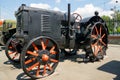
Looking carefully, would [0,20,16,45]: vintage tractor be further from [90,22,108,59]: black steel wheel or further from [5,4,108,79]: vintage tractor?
[90,22,108,59]: black steel wheel

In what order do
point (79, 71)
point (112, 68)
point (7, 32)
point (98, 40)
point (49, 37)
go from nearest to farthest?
point (49, 37), point (79, 71), point (112, 68), point (98, 40), point (7, 32)

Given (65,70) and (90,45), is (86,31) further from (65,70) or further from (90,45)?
(65,70)

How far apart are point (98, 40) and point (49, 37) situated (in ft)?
9.40

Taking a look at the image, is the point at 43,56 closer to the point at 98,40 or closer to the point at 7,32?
the point at 98,40

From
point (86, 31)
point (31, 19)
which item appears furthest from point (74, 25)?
point (31, 19)

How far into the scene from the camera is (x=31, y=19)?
231 inches

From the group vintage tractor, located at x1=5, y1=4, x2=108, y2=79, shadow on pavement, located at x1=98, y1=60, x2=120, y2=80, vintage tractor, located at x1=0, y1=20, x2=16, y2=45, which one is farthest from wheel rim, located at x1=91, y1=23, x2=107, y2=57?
vintage tractor, located at x1=0, y1=20, x2=16, y2=45

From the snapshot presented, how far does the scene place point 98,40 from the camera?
7.78 meters

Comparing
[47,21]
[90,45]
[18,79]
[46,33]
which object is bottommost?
[18,79]

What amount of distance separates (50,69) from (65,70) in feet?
2.57

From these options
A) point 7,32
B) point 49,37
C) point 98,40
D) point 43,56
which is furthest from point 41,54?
point 7,32

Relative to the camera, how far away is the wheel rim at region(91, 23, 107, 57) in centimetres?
755

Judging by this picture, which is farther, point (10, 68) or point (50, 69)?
point (10, 68)

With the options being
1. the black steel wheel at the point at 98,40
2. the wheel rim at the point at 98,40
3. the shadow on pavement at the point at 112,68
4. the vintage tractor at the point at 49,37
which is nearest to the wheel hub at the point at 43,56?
the vintage tractor at the point at 49,37
